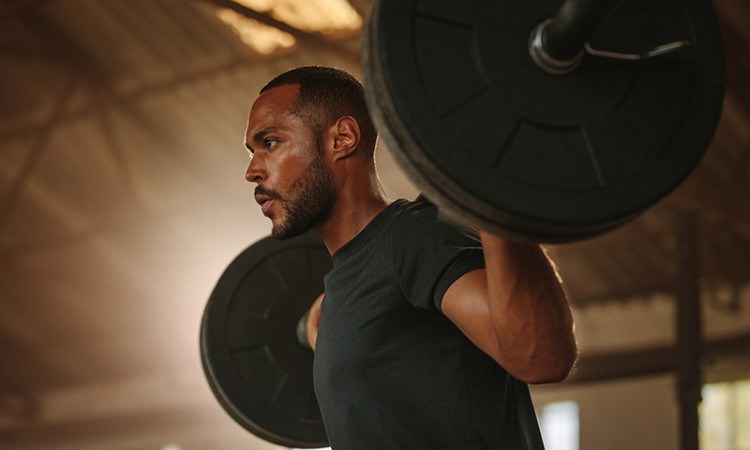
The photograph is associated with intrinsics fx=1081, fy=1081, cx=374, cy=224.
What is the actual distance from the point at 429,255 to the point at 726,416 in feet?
26.1

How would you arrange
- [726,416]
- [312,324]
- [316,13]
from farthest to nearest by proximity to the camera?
[726,416]
[316,13]
[312,324]

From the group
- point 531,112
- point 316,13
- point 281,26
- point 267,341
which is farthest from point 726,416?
point 531,112

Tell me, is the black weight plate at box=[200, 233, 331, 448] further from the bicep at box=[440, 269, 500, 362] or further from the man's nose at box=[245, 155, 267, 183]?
the bicep at box=[440, 269, 500, 362]

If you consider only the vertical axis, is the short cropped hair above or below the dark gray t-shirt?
above

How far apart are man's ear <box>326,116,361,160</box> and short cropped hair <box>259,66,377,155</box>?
12 mm

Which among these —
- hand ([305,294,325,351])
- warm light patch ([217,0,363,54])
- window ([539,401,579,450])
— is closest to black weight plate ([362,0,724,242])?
hand ([305,294,325,351])

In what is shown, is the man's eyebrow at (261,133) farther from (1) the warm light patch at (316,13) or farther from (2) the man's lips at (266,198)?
(1) the warm light patch at (316,13)

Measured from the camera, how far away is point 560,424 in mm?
9797

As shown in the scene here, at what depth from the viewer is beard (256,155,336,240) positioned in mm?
1807

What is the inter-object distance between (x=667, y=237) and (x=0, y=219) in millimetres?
5435

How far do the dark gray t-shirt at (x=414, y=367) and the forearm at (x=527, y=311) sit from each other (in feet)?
0.42

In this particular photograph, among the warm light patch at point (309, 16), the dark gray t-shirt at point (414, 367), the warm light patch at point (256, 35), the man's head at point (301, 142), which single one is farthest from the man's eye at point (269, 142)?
the warm light patch at point (256, 35)

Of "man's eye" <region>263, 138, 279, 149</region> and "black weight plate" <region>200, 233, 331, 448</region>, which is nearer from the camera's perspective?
"man's eye" <region>263, 138, 279, 149</region>

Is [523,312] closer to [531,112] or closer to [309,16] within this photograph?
[531,112]
